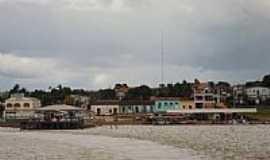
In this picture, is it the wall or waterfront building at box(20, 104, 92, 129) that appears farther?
the wall

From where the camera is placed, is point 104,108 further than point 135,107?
No

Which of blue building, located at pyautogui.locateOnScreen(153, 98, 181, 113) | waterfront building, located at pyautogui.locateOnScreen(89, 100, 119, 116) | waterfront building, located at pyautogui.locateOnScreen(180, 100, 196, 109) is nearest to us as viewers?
waterfront building, located at pyautogui.locateOnScreen(89, 100, 119, 116)

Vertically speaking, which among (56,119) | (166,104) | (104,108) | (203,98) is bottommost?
(56,119)

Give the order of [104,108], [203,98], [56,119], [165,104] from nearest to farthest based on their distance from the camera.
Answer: [56,119] < [104,108] < [203,98] < [165,104]

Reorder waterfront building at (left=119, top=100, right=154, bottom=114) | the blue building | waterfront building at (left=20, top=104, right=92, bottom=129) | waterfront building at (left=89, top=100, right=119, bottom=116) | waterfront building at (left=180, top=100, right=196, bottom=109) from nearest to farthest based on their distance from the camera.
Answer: waterfront building at (left=20, top=104, right=92, bottom=129) < waterfront building at (left=89, top=100, right=119, bottom=116) < waterfront building at (left=180, top=100, right=196, bottom=109) < the blue building < waterfront building at (left=119, top=100, right=154, bottom=114)

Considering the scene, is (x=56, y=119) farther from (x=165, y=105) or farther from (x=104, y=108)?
(x=165, y=105)

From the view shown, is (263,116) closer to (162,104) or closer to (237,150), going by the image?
(162,104)

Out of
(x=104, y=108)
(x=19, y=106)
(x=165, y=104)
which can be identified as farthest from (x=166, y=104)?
(x=19, y=106)

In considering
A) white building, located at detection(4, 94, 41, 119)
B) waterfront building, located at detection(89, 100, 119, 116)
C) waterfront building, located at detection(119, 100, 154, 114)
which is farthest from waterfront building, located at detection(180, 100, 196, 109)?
white building, located at detection(4, 94, 41, 119)

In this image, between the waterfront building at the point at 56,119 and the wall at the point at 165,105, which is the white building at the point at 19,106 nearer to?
the wall at the point at 165,105

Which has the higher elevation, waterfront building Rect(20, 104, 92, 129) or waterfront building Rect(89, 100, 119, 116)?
waterfront building Rect(89, 100, 119, 116)

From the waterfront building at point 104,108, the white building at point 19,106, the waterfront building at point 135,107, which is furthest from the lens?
the waterfront building at point 135,107

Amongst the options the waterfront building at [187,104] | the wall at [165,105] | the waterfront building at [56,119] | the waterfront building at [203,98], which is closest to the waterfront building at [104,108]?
the wall at [165,105]

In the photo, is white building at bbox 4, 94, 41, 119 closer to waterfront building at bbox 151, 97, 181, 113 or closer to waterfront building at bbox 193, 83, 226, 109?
waterfront building at bbox 151, 97, 181, 113
